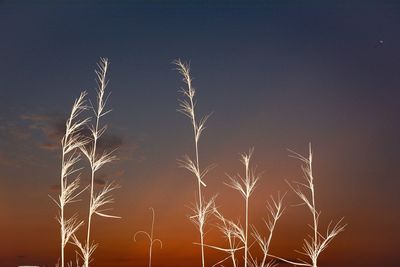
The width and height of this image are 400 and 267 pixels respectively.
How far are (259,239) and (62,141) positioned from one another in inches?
293

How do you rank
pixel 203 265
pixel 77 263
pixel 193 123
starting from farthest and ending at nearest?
pixel 193 123
pixel 203 265
pixel 77 263

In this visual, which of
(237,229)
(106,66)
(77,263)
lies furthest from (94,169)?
(237,229)

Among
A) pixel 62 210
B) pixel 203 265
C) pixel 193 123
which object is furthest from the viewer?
pixel 193 123

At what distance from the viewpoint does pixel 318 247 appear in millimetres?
18031

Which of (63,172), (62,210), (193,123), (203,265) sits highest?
(193,123)

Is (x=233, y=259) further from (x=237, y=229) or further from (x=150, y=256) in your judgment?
(x=150, y=256)

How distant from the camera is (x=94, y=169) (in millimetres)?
17078

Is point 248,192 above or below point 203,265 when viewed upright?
above

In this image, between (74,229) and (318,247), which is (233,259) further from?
(74,229)

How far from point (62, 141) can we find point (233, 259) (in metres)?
7.35

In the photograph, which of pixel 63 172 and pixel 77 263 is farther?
pixel 77 263

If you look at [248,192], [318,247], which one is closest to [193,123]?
[248,192]

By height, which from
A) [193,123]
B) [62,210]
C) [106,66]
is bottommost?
[62,210]

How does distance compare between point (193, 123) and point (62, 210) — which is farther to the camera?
point (193, 123)
